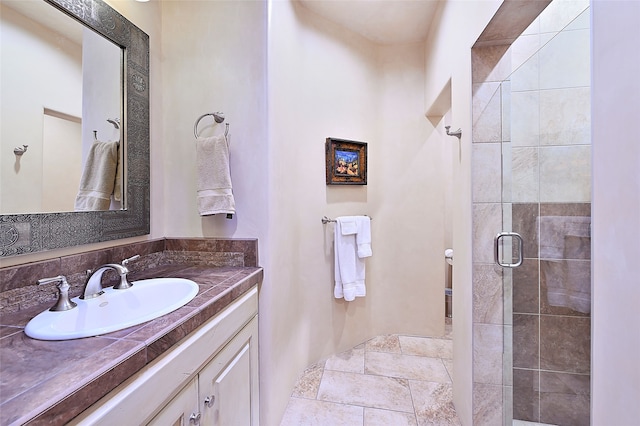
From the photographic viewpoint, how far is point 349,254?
2.10 meters

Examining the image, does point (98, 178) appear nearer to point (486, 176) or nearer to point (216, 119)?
point (216, 119)

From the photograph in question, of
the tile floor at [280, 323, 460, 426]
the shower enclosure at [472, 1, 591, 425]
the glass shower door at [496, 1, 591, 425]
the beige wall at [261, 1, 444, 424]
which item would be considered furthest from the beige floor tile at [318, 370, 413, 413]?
the glass shower door at [496, 1, 591, 425]

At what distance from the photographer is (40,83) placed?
0.94 m

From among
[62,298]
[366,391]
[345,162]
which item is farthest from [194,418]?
[345,162]

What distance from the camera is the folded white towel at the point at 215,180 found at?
4.42 feet

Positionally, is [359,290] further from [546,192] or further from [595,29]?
[595,29]

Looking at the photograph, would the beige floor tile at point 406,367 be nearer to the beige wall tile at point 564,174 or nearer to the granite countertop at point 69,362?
the beige wall tile at point 564,174

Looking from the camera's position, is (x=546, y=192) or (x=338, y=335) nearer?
(x=546, y=192)

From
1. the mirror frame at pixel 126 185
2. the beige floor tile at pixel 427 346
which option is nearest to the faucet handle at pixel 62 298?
the mirror frame at pixel 126 185

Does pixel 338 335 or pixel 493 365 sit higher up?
pixel 493 365

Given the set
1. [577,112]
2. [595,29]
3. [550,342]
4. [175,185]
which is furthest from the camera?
[175,185]

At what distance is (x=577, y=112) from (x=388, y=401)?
187 centimetres

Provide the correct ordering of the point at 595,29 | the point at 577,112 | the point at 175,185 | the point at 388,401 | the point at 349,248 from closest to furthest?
the point at 595,29
the point at 577,112
the point at 175,185
the point at 388,401
the point at 349,248

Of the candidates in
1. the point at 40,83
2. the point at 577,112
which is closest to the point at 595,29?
the point at 577,112
